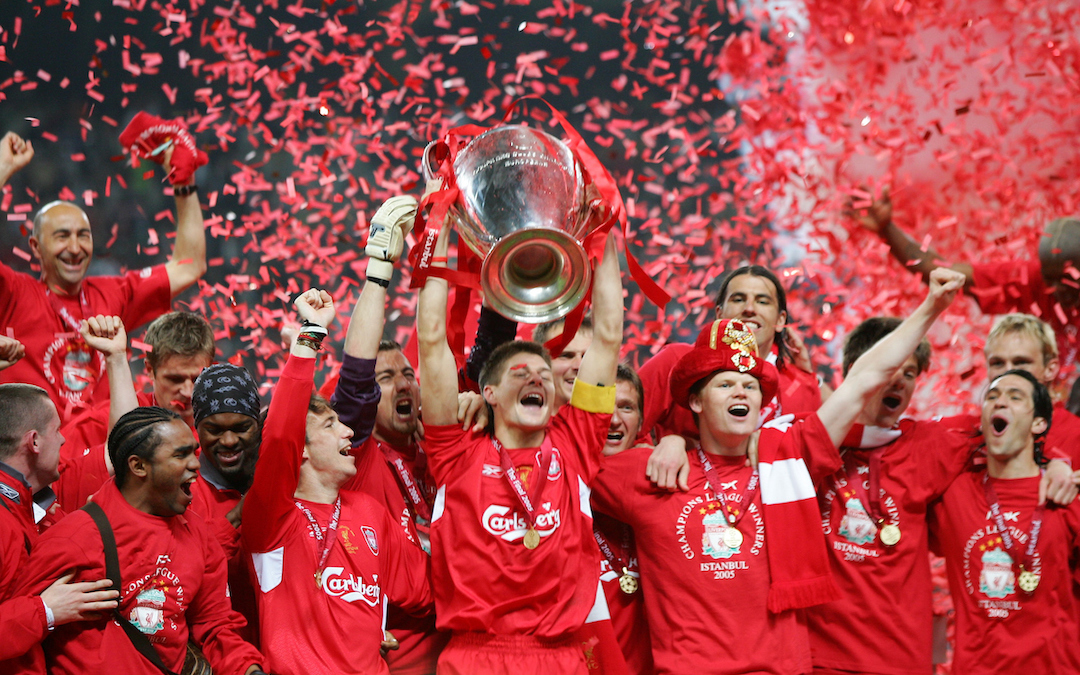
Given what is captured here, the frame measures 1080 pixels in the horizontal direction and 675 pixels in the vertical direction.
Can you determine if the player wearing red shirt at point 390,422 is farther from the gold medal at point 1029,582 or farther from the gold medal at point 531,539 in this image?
the gold medal at point 1029,582

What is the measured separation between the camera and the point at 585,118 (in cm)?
703

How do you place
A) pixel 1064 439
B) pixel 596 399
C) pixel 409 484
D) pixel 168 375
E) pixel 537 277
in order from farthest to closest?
pixel 1064 439, pixel 168 375, pixel 409 484, pixel 596 399, pixel 537 277

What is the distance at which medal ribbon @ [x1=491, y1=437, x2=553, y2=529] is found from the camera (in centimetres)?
310

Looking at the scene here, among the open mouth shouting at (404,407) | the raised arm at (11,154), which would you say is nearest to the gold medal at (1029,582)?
the open mouth shouting at (404,407)

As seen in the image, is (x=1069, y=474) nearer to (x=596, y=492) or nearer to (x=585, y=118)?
(x=596, y=492)

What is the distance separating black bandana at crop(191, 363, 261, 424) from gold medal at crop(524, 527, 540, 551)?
907 millimetres

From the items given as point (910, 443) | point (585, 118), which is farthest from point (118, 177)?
point (910, 443)

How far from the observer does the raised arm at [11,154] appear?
4.43m

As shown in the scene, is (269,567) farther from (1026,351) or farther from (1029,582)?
(1026,351)

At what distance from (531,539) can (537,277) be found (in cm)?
77

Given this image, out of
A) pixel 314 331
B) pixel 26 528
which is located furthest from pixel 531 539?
pixel 26 528

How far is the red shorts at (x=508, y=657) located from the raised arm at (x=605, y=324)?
0.79 meters

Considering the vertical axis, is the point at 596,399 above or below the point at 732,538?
above

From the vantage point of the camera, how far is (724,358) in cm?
341
